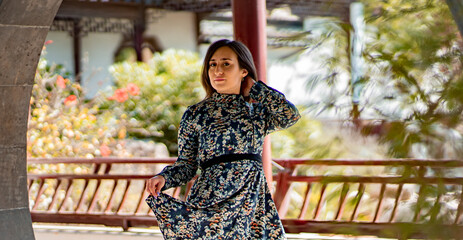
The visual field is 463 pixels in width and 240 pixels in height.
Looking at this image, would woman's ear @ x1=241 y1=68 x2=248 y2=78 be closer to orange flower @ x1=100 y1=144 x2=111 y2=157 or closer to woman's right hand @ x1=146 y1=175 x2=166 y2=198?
woman's right hand @ x1=146 y1=175 x2=166 y2=198

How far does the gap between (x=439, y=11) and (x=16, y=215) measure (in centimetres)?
229

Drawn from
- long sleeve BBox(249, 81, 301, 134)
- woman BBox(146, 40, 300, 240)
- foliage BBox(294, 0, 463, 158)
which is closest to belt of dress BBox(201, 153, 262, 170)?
woman BBox(146, 40, 300, 240)

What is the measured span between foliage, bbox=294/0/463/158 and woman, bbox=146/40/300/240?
5.61 feet

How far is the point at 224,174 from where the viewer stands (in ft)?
9.86

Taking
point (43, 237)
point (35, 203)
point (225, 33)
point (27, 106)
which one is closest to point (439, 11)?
point (27, 106)

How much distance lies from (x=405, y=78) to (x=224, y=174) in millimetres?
1915

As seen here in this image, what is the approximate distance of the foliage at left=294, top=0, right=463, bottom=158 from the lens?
1.08m

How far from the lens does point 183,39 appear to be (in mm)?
13750

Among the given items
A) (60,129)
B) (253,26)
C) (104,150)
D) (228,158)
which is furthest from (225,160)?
(60,129)

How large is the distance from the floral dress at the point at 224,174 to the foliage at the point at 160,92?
793cm

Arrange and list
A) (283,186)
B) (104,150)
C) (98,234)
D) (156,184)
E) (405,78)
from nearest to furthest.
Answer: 1. (405,78)
2. (156,184)
3. (283,186)
4. (98,234)
5. (104,150)

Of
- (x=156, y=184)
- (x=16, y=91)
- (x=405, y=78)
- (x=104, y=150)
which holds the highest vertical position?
(x=405, y=78)

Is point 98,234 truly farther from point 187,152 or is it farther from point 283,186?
point 187,152

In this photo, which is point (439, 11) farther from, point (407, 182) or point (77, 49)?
point (77, 49)
